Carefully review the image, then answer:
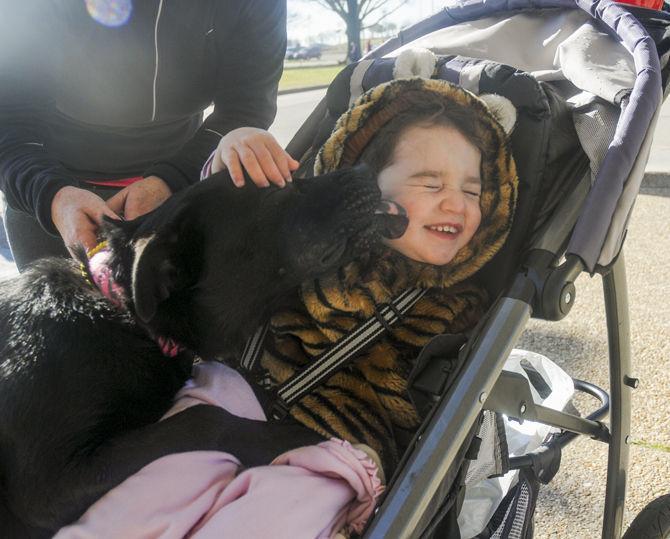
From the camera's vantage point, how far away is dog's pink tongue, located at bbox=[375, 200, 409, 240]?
1.77 meters

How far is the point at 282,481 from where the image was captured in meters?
1.45

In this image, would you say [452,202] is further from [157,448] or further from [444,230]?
[157,448]

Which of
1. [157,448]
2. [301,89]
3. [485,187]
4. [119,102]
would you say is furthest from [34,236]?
[301,89]

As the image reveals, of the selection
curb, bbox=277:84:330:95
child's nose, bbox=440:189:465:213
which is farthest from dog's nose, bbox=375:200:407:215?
curb, bbox=277:84:330:95

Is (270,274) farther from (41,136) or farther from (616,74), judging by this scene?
(616,74)

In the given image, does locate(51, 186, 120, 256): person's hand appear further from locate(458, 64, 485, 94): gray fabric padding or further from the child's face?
locate(458, 64, 485, 94): gray fabric padding

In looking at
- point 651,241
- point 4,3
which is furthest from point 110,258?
point 651,241

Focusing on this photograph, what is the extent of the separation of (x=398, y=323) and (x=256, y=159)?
1.81 ft

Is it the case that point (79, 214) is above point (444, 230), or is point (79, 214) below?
above

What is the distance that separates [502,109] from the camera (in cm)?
185

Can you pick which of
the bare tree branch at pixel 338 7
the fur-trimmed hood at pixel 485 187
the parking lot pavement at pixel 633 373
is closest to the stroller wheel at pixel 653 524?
the parking lot pavement at pixel 633 373

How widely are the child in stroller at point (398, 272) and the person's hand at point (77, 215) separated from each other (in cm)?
45

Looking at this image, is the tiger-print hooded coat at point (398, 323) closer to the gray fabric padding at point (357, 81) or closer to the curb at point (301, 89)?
the gray fabric padding at point (357, 81)

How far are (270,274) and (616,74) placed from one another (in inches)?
41.3
